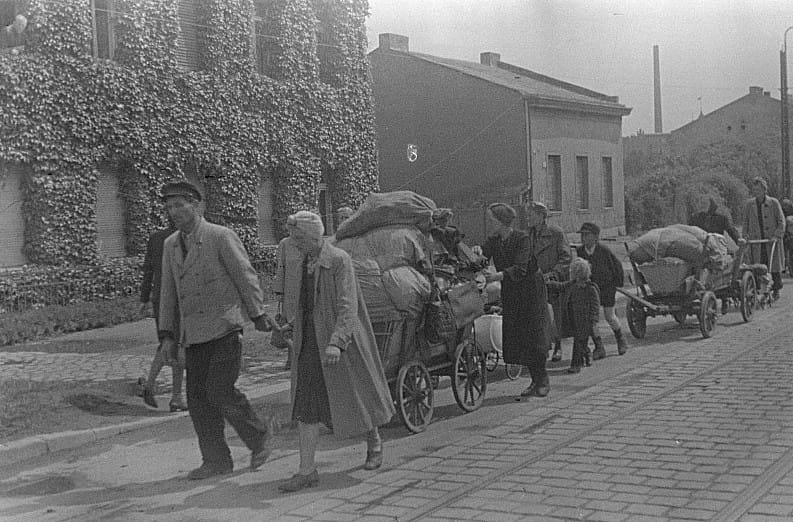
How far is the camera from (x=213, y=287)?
22.1ft

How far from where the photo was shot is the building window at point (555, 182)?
3422 cm

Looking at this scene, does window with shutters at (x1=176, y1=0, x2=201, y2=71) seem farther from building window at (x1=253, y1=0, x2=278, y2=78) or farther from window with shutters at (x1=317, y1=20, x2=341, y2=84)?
window with shutters at (x1=317, y1=20, x2=341, y2=84)

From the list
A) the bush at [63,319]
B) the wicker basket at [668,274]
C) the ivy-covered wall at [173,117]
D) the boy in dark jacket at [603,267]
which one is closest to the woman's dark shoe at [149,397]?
the boy in dark jacket at [603,267]

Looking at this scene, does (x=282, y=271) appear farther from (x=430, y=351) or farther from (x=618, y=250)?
(x=618, y=250)

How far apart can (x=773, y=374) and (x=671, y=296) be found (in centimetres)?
332

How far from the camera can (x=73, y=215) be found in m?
17.5

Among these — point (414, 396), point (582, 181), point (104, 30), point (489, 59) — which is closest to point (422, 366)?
point (414, 396)

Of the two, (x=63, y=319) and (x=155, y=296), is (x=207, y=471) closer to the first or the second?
(x=155, y=296)

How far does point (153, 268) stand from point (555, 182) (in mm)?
26519

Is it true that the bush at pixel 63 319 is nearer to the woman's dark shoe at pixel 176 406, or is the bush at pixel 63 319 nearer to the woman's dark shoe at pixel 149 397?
the woman's dark shoe at pixel 149 397

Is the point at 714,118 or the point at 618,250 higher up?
the point at 714,118

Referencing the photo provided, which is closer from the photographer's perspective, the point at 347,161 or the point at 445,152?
the point at 347,161

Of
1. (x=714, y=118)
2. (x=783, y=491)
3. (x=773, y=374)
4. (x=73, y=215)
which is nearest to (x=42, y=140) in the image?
(x=73, y=215)

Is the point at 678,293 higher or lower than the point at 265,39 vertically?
lower
